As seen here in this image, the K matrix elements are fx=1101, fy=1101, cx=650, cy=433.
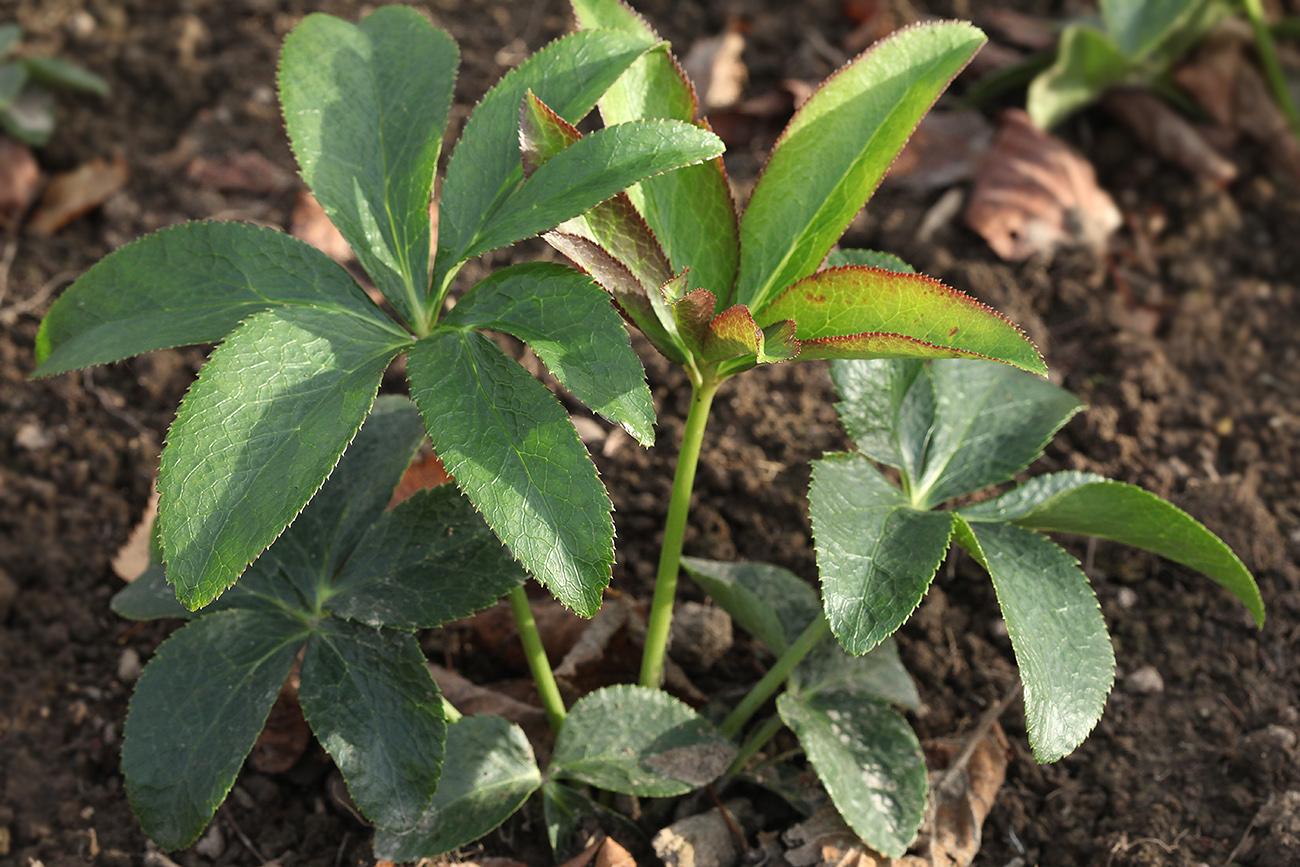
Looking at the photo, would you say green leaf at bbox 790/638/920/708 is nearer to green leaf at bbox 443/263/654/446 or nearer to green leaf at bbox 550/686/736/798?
green leaf at bbox 550/686/736/798

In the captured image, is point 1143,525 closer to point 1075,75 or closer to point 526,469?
point 526,469

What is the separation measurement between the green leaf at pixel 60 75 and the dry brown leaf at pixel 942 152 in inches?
79.4

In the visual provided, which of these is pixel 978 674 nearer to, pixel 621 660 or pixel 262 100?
pixel 621 660

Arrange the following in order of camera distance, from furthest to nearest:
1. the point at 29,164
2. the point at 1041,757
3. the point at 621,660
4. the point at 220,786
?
the point at 29,164, the point at 621,660, the point at 220,786, the point at 1041,757

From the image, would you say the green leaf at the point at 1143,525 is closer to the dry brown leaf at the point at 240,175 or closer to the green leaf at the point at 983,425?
the green leaf at the point at 983,425

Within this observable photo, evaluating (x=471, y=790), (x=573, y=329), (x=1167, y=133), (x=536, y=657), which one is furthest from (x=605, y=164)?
(x=1167, y=133)

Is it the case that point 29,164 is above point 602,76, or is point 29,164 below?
below

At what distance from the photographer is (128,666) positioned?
1.87 m

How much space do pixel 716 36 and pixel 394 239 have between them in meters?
1.94

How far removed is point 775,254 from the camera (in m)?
1.36

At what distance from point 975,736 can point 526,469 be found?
0.98 m

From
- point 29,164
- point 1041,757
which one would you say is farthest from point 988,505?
point 29,164

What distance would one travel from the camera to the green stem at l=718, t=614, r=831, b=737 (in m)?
1.49

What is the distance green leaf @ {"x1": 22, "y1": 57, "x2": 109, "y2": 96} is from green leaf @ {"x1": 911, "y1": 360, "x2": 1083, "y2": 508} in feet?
7.59
